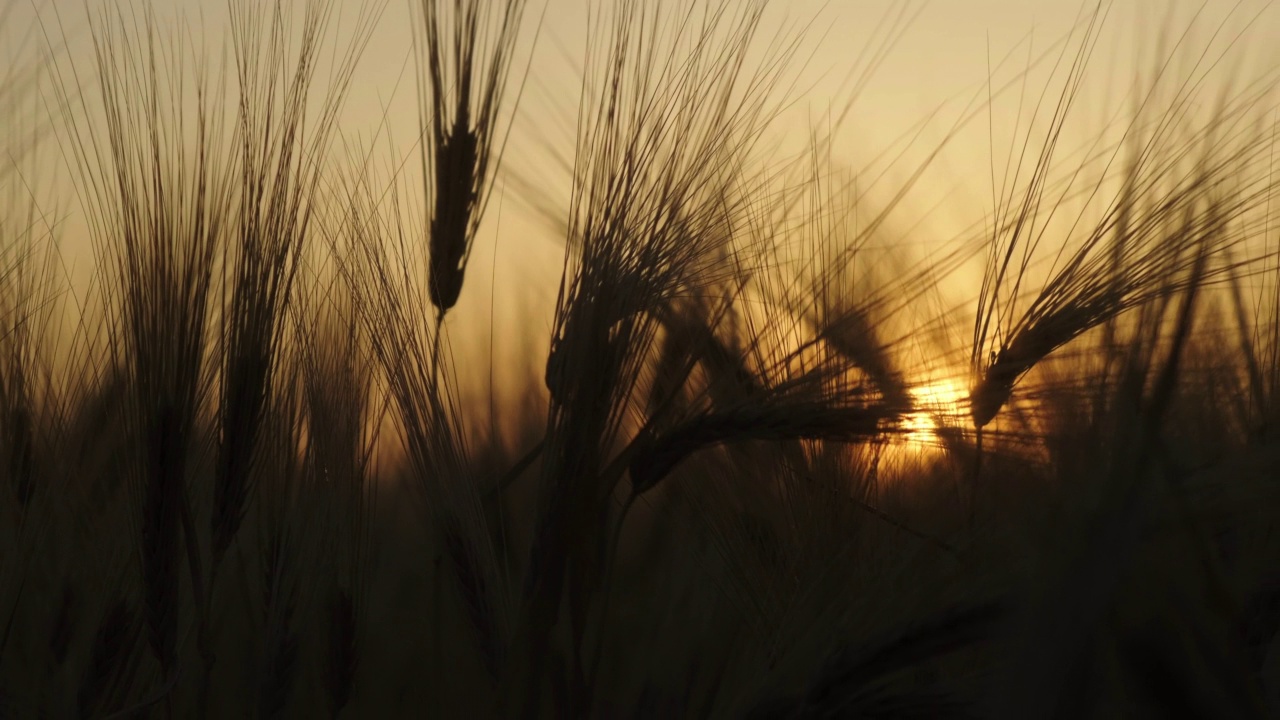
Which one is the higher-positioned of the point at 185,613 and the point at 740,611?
the point at 185,613

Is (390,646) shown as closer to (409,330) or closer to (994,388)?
(409,330)

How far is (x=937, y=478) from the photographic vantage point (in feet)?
3.46

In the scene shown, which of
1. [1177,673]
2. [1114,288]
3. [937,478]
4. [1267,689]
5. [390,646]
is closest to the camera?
[1177,673]

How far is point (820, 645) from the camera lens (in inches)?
31.0

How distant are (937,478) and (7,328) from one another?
→ 3.37ft

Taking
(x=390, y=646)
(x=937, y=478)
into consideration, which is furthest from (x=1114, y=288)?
(x=390, y=646)

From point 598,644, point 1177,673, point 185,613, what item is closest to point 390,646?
point 185,613

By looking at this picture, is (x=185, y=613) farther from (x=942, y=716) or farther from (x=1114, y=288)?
(x=1114, y=288)

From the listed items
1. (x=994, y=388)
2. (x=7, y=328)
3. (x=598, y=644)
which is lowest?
(x=598, y=644)

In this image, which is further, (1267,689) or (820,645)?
(820,645)

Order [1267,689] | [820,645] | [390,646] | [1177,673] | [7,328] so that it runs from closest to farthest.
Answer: [1177,673] → [1267,689] → [820,645] → [7,328] → [390,646]

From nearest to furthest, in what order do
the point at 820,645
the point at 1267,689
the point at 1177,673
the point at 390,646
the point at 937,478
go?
1. the point at 1177,673
2. the point at 1267,689
3. the point at 820,645
4. the point at 937,478
5. the point at 390,646

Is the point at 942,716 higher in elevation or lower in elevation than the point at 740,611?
lower

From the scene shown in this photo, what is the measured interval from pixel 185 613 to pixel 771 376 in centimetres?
73
